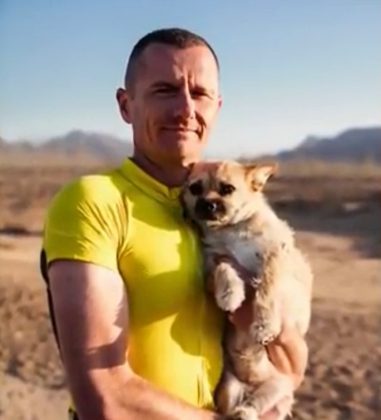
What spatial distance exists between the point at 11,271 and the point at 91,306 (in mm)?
3748

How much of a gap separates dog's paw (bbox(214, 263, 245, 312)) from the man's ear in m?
0.22

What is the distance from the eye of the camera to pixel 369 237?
458 centimetres

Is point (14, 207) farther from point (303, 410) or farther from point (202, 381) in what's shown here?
point (202, 381)

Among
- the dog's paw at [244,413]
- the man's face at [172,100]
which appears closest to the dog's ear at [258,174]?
the man's face at [172,100]

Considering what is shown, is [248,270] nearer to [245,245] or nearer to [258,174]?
[245,245]

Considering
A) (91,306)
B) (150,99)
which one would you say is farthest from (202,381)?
(150,99)

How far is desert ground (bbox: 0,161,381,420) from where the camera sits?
3.25 meters

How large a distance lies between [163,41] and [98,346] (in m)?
0.37

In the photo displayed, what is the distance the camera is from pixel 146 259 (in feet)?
3.44

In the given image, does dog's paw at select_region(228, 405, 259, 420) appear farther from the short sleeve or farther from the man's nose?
the man's nose

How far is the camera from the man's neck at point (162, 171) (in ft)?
3.72

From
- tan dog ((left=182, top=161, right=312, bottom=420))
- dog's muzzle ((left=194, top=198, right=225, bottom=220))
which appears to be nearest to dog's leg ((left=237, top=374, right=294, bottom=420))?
tan dog ((left=182, top=161, right=312, bottom=420))

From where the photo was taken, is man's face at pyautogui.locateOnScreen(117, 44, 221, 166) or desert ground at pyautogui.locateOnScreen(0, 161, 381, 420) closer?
man's face at pyautogui.locateOnScreen(117, 44, 221, 166)

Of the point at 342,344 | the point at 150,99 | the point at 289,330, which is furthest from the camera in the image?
the point at 342,344
